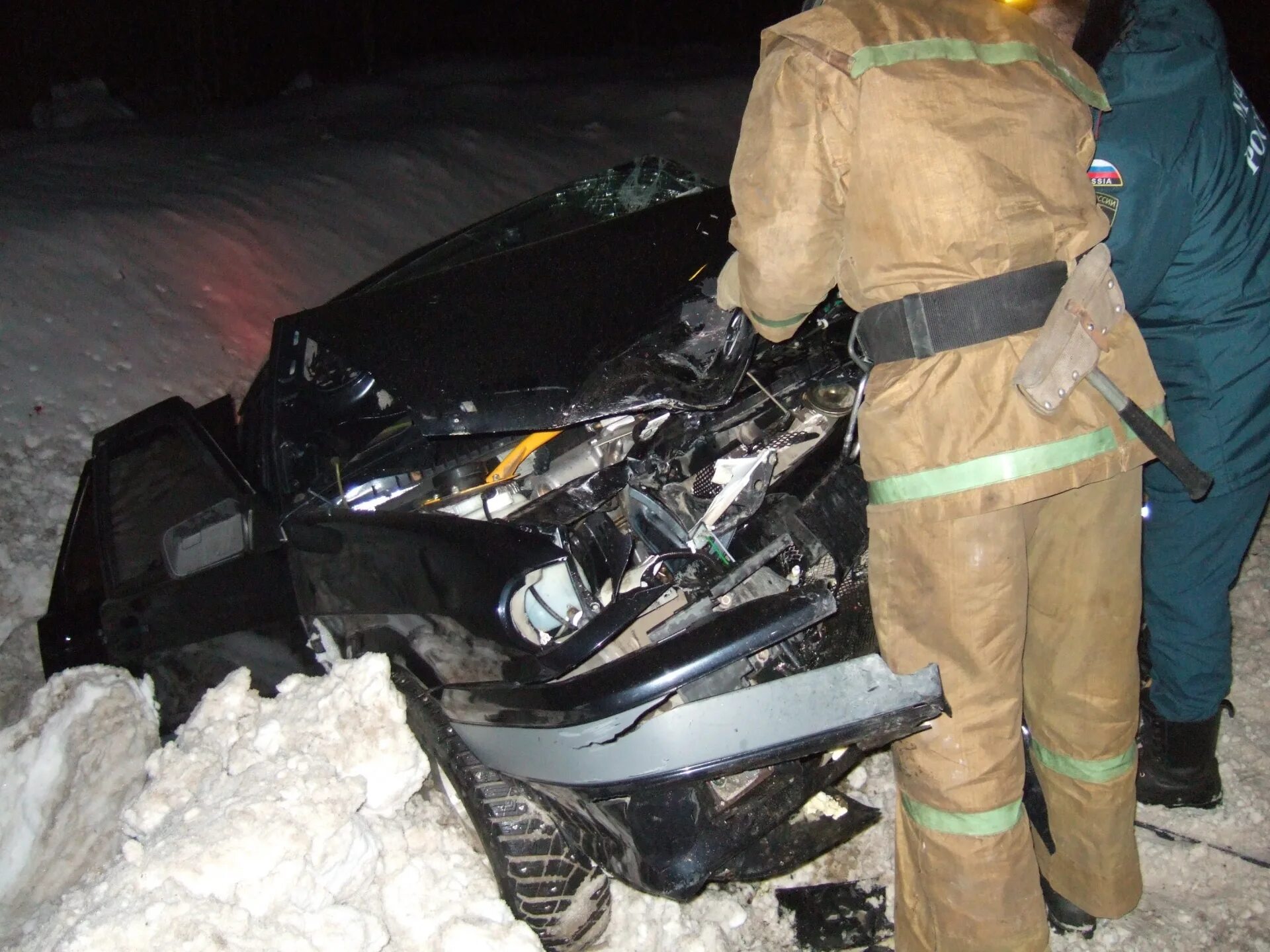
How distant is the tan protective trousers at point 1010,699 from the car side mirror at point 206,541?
162 cm

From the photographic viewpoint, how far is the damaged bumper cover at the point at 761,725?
1.69 m

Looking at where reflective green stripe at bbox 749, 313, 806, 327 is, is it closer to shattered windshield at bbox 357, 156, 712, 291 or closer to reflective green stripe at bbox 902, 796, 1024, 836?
reflective green stripe at bbox 902, 796, 1024, 836

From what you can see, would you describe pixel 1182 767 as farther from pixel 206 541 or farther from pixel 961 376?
pixel 206 541

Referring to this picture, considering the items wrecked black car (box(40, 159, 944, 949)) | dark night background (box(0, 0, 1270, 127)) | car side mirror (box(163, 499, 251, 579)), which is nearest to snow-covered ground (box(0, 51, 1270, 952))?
wrecked black car (box(40, 159, 944, 949))

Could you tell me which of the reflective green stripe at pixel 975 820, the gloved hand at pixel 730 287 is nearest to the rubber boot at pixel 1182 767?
the reflective green stripe at pixel 975 820

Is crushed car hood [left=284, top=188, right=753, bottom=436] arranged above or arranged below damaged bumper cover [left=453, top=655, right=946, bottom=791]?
above

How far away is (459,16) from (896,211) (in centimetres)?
1336

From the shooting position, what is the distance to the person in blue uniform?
1.92 metres

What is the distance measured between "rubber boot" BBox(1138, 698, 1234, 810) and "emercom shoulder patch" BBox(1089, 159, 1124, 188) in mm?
1493

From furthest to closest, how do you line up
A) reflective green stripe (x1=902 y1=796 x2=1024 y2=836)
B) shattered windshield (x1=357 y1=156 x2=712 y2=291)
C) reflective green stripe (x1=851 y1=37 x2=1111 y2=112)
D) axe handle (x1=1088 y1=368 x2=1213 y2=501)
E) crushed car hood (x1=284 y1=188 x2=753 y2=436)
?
shattered windshield (x1=357 y1=156 x2=712 y2=291)
crushed car hood (x1=284 y1=188 x2=753 y2=436)
reflective green stripe (x1=902 y1=796 x2=1024 y2=836)
axe handle (x1=1088 y1=368 x2=1213 y2=501)
reflective green stripe (x1=851 y1=37 x2=1111 y2=112)

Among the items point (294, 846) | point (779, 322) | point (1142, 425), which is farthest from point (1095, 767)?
point (294, 846)

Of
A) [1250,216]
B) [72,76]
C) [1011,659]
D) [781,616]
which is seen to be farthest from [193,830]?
[72,76]

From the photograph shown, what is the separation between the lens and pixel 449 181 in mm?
7051

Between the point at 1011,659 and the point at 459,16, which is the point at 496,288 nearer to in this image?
the point at 1011,659
